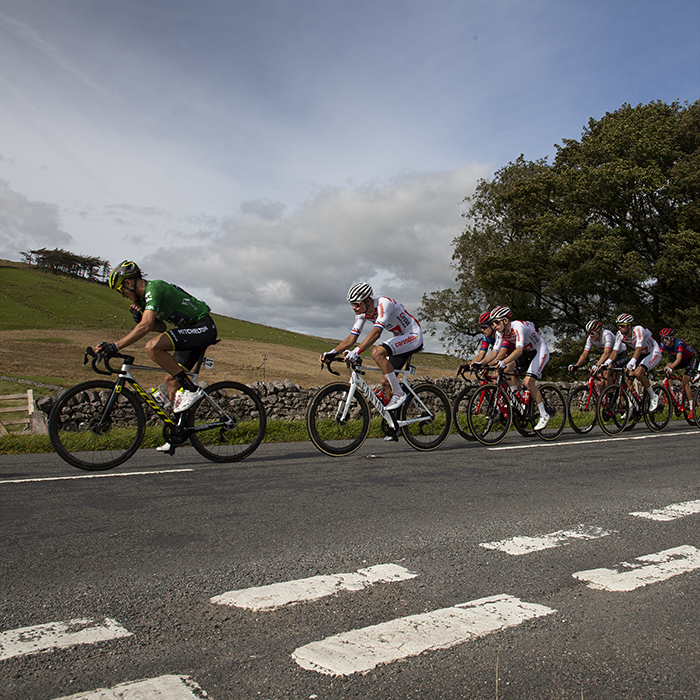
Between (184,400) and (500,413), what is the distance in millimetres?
5004

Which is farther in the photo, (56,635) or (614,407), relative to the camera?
(614,407)

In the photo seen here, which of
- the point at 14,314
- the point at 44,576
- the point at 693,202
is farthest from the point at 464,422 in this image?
the point at 14,314

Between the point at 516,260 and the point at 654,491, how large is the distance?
3025 centimetres

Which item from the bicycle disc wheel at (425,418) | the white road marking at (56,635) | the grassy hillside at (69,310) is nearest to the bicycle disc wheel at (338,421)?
the bicycle disc wheel at (425,418)

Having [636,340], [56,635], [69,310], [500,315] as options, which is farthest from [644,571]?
[69,310]

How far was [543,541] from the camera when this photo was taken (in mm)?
3721

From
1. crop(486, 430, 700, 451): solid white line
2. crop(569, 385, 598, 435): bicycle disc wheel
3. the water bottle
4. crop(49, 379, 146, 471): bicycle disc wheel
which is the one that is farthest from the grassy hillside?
crop(486, 430, 700, 451): solid white line

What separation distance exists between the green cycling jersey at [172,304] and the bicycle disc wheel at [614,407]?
7.99 m

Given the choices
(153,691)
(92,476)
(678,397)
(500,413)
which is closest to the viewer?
(153,691)

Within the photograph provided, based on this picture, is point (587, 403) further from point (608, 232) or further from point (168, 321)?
point (608, 232)

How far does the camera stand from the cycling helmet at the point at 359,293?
7.91 meters

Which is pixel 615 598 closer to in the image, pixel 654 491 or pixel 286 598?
pixel 286 598

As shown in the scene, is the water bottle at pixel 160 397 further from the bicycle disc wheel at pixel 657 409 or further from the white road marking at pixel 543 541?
the bicycle disc wheel at pixel 657 409

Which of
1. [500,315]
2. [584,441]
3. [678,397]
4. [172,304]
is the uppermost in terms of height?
[500,315]
